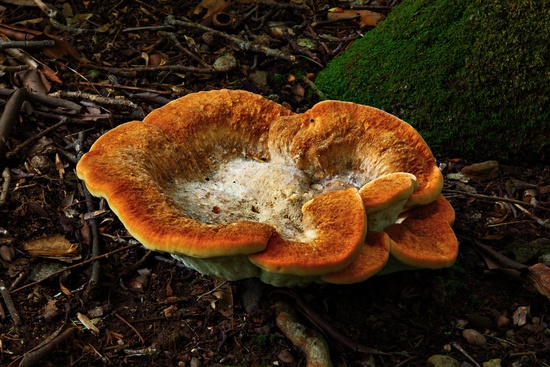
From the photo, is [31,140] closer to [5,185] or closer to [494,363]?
[5,185]

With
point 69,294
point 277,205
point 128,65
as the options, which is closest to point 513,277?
point 277,205

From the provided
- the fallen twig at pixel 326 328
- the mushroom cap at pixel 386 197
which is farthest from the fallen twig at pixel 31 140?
the mushroom cap at pixel 386 197

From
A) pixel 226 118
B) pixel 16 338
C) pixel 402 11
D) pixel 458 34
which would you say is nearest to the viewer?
pixel 16 338

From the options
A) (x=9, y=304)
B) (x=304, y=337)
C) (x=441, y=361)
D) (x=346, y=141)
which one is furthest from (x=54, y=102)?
(x=441, y=361)

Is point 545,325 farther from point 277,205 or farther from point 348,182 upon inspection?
point 277,205

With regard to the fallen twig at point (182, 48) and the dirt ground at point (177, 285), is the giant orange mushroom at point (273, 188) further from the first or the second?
the fallen twig at point (182, 48)

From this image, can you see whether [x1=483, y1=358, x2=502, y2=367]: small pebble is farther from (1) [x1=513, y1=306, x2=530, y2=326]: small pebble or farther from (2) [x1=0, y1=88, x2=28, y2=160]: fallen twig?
(2) [x1=0, y1=88, x2=28, y2=160]: fallen twig
